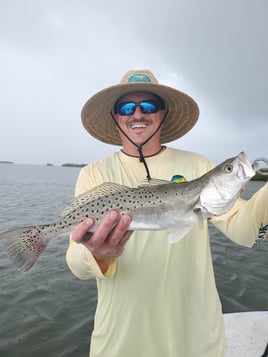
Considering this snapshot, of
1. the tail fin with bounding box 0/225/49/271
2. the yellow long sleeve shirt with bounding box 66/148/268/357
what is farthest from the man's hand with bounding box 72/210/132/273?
the tail fin with bounding box 0/225/49/271

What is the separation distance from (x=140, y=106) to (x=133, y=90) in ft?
1.23

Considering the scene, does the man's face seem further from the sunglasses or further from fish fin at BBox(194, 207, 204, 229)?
fish fin at BBox(194, 207, 204, 229)

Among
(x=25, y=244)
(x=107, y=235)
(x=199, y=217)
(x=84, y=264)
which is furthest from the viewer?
(x=25, y=244)

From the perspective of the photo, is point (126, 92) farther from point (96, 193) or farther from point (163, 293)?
point (163, 293)

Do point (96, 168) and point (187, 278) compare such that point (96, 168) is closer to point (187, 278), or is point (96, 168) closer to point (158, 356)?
point (187, 278)

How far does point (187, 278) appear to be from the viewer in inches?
120

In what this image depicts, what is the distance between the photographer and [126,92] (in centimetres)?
381

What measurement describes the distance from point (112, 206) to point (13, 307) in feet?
24.8

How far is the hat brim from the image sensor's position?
3.72 metres

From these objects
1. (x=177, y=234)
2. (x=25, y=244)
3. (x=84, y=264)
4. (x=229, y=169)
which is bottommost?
(x=84, y=264)

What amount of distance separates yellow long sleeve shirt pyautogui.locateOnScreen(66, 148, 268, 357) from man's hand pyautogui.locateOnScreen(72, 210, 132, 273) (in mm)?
127

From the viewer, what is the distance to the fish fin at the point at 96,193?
3109mm

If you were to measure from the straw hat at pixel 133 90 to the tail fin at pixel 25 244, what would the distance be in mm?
1780

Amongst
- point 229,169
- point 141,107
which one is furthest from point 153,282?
point 141,107
